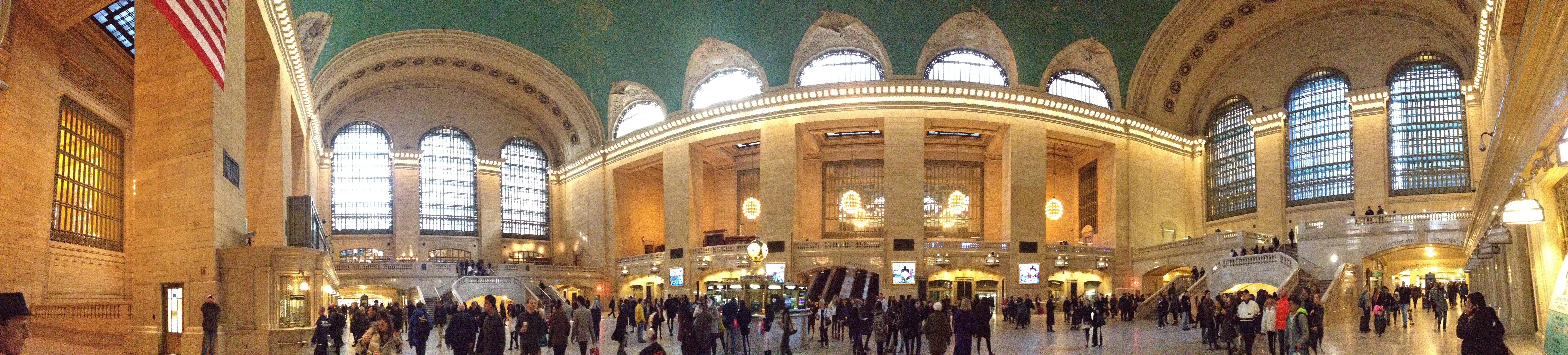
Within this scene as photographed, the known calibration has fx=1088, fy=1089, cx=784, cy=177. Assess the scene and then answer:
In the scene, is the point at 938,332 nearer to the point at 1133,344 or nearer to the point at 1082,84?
the point at 1133,344

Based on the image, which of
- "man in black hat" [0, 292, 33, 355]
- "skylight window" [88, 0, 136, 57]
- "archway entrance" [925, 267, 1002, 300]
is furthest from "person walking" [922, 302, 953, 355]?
"archway entrance" [925, 267, 1002, 300]

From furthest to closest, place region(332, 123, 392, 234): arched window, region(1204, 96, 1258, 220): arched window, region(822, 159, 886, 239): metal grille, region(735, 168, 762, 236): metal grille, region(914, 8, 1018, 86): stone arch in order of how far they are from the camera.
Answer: region(332, 123, 392, 234): arched window < region(735, 168, 762, 236): metal grille < region(822, 159, 886, 239): metal grille < region(1204, 96, 1258, 220): arched window < region(914, 8, 1018, 86): stone arch

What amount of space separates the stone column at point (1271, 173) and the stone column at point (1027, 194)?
7.84 m

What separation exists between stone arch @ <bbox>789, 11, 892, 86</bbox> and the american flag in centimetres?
2178

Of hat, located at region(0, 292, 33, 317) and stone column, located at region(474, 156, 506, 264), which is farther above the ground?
stone column, located at region(474, 156, 506, 264)

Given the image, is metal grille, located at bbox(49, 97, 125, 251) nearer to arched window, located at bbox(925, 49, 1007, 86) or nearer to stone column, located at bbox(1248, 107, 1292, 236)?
arched window, located at bbox(925, 49, 1007, 86)

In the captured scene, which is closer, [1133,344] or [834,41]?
[1133,344]

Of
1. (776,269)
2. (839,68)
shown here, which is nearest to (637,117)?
(839,68)

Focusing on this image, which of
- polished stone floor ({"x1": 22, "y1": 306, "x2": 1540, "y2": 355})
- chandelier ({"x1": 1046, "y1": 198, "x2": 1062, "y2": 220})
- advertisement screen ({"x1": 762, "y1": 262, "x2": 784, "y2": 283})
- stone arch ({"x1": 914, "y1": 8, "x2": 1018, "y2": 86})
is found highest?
stone arch ({"x1": 914, "y1": 8, "x2": 1018, "y2": 86})

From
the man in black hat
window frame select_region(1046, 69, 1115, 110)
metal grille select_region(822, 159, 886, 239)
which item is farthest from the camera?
metal grille select_region(822, 159, 886, 239)

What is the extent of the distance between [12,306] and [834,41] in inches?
1220

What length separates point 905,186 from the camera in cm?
3422

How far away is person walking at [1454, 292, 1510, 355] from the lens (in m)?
8.09

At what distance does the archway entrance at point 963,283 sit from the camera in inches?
1358
